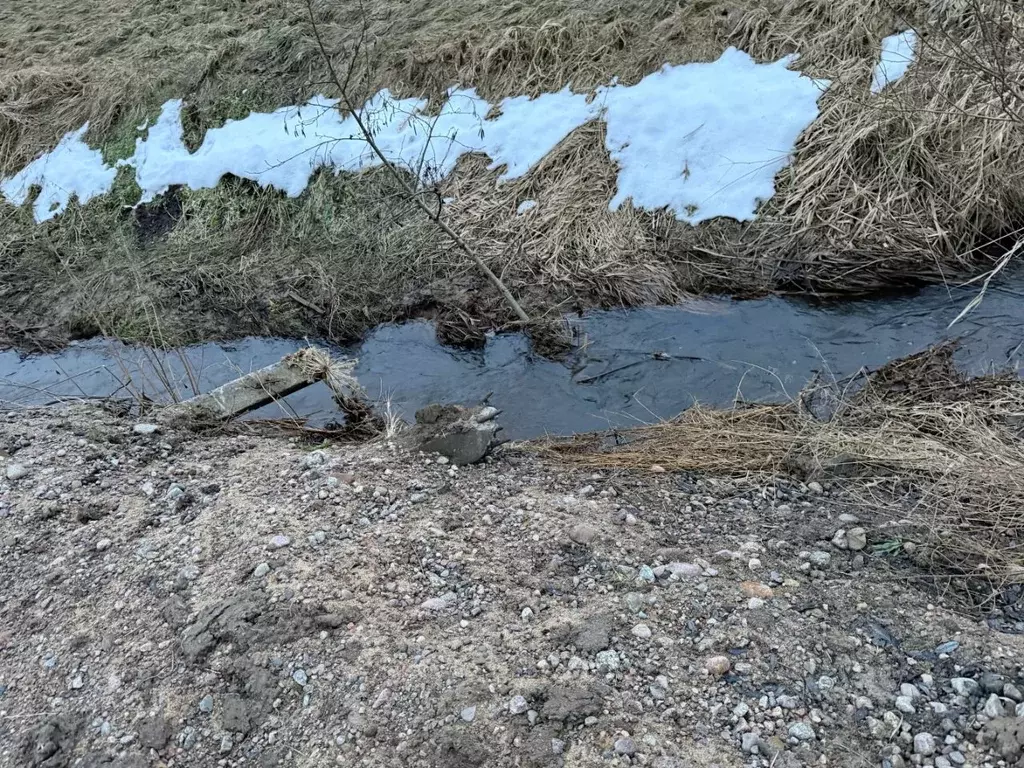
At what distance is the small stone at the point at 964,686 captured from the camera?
2338 mm

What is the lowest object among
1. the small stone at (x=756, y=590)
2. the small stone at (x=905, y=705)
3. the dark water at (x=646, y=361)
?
the dark water at (x=646, y=361)

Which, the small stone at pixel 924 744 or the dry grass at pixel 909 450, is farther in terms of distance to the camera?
the dry grass at pixel 909 450

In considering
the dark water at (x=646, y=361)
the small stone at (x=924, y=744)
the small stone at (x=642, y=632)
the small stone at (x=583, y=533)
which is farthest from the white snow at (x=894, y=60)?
the small stone at (x=924, y=744)

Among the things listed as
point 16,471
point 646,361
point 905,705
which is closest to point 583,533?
point 905,705

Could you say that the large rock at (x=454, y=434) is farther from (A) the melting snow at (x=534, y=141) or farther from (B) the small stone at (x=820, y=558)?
(A) the melting snow at (x=534, y=141)

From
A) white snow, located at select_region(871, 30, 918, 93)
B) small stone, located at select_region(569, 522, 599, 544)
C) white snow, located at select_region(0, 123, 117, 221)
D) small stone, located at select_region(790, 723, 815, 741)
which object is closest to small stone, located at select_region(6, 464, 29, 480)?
small stone, located at select_region(569, 522, 599, 544)

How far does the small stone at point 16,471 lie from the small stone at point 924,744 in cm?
467

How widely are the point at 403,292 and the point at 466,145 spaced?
73.8 inches

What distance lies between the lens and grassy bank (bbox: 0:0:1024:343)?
5.59 meters

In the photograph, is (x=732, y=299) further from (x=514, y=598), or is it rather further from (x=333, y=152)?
(x=333, y=152)

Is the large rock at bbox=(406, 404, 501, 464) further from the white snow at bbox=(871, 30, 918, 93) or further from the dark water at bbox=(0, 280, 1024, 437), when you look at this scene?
the white snow at bbox=(871, 30, 918, 93)

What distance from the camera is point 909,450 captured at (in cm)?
377

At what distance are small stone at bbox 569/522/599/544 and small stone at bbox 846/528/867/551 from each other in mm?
1132

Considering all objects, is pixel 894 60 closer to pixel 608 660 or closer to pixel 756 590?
pixel 756 590
